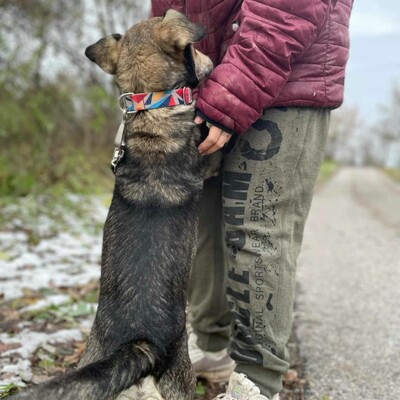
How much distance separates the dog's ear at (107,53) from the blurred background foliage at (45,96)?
4331 mm

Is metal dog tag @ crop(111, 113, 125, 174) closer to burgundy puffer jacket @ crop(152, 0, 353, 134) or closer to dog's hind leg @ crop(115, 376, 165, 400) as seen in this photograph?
burgundy puffer jacket @ crop(152, 0, 353, 134)

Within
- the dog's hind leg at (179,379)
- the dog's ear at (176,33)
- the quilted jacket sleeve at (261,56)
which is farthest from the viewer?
the dog's ear at (176,33)

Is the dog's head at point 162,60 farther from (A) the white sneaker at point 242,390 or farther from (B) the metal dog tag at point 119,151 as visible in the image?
(A) the white sneaker at point 242,390

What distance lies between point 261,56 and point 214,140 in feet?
1.40

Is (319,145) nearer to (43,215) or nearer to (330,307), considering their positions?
(330,307)

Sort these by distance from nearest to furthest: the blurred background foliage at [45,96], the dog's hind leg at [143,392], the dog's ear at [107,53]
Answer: the dog's hind leg at [143,392] < the dog's ear at [107,53] < the blurred background foliage at [45,96]

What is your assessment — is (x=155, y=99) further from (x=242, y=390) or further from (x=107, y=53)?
(x=242, y=390)

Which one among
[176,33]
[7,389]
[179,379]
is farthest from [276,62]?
[7,389]

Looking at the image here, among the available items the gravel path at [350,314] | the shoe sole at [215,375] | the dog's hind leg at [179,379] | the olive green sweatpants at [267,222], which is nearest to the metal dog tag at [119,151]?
the olive green sweatpants at [267,222]

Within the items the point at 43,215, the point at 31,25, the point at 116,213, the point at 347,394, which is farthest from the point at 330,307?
the point at 31,25

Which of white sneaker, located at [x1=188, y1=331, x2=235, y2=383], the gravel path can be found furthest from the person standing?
the gravel path

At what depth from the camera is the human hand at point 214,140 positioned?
2.45m

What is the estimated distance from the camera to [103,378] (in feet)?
5.94

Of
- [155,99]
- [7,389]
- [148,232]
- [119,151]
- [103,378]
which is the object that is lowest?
[7,389]
